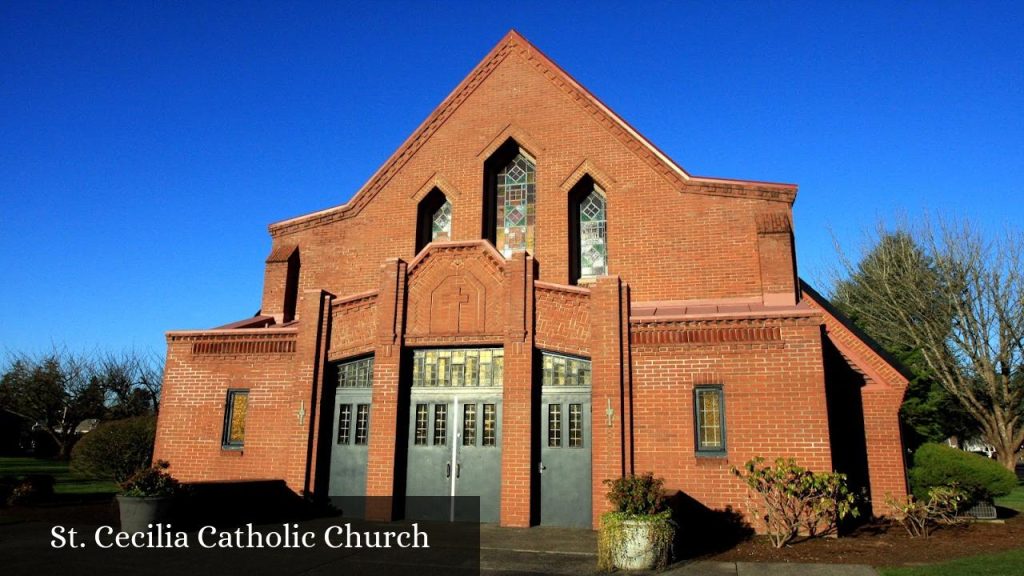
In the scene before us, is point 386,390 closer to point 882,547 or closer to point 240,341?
point 240,341

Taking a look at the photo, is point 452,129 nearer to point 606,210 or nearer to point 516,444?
point 606,210

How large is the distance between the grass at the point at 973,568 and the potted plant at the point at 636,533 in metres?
2.85

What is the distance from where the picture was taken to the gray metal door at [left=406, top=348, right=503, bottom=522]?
13273 mm

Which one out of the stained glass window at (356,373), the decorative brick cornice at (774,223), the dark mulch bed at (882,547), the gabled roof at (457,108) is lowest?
the dark mulch bed at (882,547)

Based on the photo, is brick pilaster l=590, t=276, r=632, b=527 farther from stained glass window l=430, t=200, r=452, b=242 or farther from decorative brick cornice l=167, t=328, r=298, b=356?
decorative brick cornice l=167, t=328, r=298, b=356

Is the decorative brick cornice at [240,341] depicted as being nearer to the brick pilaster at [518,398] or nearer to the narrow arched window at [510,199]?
the brick pilaster at [518,398]

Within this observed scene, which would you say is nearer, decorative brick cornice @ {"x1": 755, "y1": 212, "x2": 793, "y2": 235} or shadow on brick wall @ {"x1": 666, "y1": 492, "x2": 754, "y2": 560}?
shadow on brick wall @ {"x1": 666, "y1": 492, "x2": 754, "y2": 560}

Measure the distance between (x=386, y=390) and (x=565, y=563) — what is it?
5.87 metres

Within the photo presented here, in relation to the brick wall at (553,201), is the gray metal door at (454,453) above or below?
below

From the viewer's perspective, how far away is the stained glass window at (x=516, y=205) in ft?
55.7

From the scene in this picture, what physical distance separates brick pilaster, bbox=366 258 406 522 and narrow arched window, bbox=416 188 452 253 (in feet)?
10.8

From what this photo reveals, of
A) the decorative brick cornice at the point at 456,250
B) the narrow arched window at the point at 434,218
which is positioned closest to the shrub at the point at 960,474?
the decorative brick cornice at the point at 456,250

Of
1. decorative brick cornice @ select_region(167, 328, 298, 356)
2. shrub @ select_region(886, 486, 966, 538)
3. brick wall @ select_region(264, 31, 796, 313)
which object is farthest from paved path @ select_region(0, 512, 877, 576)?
brick wall @ select_region(264, 31, 796, 313)

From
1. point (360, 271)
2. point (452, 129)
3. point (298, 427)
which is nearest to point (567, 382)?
point (298, 427)
